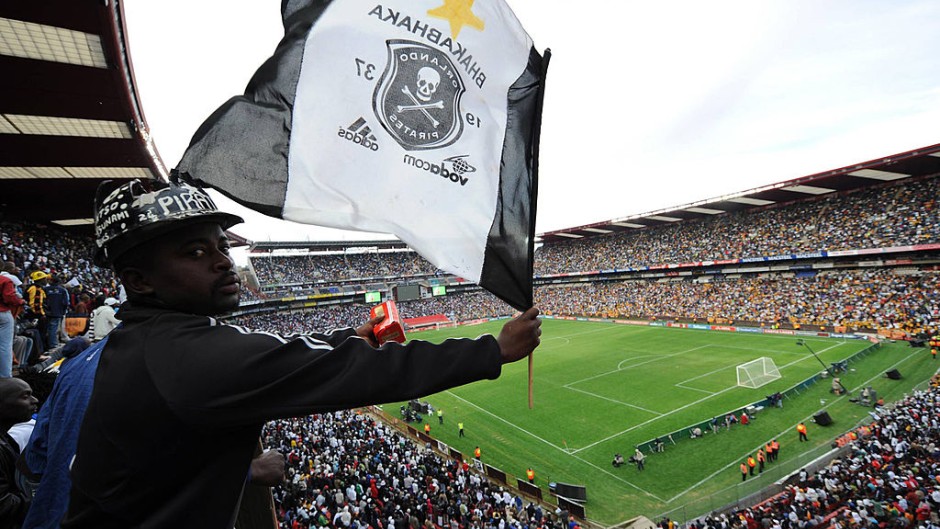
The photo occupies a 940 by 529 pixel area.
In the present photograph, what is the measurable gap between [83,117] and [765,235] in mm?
50061

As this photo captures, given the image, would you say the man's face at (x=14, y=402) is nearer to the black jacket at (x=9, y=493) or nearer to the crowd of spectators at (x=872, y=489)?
the black jacket at (x=9, y=493)

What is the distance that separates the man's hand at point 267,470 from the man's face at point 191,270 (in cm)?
99

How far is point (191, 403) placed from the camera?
4.35ft

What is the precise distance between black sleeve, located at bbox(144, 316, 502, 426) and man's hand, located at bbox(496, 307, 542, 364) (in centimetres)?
39

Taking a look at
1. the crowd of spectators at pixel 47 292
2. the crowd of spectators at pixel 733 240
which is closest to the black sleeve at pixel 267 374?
the crowd of spectators at pixel 47 292

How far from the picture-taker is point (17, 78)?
9633 millimetres

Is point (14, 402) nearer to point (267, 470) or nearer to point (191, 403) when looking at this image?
point (267, 470)

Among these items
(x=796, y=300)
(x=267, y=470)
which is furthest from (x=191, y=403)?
(x=796, y=300)

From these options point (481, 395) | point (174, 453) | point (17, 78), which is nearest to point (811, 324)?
point (481, 395)

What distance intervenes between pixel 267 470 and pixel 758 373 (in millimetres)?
27741

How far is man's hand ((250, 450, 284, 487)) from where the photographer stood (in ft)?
7.45

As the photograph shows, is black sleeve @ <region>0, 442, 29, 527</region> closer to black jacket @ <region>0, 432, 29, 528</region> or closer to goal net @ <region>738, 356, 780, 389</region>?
black jacket @ <region>0, 432, 29, 528</region>

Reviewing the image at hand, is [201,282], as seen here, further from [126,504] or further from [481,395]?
[481,395]

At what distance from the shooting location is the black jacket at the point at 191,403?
4.43 feet
